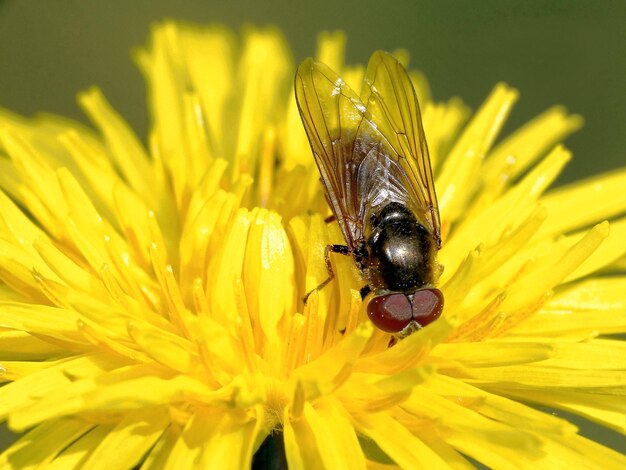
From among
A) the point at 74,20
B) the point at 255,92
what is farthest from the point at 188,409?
the point at 74,20

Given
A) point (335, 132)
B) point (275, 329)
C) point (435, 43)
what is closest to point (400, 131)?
point (335, 132)

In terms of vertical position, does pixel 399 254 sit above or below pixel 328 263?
above

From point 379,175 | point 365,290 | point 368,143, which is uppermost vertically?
point 368,143

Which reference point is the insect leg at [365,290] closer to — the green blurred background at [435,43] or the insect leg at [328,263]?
the insect leg at [328,263]

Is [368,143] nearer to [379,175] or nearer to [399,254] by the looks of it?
[379,175]

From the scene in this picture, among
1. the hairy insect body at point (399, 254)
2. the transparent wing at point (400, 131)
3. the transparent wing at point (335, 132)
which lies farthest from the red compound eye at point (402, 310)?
the transparent wing at point (400, 131)

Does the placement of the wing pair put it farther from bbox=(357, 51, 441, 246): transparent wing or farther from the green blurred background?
the green blurred background

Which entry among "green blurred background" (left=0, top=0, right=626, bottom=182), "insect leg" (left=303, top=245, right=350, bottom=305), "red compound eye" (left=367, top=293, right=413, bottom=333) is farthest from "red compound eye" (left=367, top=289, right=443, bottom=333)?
"green blurred background" (left=0, top=0, right=626, bottom=182)

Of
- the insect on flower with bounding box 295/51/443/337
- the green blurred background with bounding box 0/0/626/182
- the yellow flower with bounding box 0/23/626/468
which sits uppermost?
the green blurred background with bounding box 0/0/626/182
